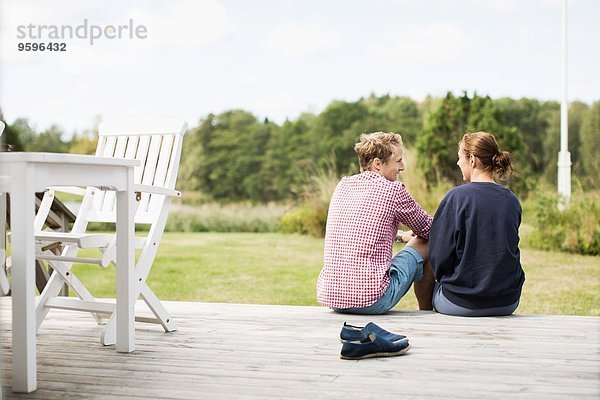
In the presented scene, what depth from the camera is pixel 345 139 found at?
29.0ft

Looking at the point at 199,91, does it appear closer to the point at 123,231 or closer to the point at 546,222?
the point at 546,222

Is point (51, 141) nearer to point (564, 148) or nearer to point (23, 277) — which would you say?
point (564, 148)

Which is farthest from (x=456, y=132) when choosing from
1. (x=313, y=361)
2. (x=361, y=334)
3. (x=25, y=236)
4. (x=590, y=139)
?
(x=25, y=236)

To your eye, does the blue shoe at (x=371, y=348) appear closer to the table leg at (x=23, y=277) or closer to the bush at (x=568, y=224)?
the table leg at (x=23, y=277)

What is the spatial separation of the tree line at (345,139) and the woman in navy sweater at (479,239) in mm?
4679

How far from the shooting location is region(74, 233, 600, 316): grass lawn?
6.69 m

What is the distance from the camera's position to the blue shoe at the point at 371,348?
2.65 metres

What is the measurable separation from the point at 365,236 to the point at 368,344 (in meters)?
0.82

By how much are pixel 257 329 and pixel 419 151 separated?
5447mm

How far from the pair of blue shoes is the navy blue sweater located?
722mm

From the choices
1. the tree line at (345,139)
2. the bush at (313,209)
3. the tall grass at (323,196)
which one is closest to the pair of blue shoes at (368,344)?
the tall grass at (323,196)

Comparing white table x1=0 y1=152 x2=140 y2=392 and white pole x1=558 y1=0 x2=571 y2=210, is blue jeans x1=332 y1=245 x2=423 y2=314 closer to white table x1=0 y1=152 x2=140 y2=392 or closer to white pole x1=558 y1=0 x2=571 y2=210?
white table x1=0 y1=152 x2=140 y2=392

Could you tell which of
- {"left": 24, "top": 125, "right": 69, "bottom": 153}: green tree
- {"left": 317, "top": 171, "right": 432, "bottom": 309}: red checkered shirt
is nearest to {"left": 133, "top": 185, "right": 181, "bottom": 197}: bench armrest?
{"left": 317, "top": 171, "right": 432, "bottom": 309}: red checkered shirt

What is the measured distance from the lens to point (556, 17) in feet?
27.7
